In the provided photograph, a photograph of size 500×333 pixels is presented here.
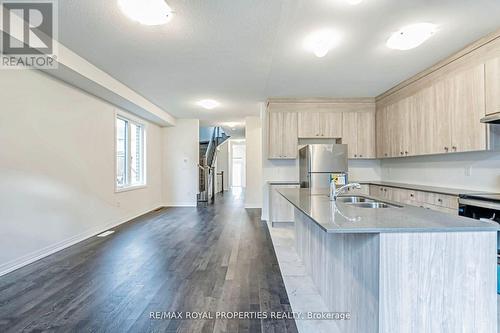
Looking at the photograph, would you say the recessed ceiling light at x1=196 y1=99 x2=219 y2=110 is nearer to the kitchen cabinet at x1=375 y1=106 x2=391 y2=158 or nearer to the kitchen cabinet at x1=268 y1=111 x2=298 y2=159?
the kitchen cabinet at x1=268 y1=111 x2=298 y2=159

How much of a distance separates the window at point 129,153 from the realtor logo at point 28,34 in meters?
2.37

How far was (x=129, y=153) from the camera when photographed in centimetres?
593

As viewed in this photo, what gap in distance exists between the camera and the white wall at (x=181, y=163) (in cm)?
759

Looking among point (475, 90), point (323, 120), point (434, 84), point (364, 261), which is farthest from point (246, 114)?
point (364, 261)

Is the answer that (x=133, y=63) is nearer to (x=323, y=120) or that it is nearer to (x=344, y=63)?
(x=344, y=63)

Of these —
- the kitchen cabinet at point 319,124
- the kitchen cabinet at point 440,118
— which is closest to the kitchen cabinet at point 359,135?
the kitchen cabinet at point 319,124

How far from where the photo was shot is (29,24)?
103 inches

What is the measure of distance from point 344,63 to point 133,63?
281 centimetres

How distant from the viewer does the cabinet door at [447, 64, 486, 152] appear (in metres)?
2.96

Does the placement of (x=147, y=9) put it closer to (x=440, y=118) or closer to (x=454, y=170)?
(x=440, y=118)

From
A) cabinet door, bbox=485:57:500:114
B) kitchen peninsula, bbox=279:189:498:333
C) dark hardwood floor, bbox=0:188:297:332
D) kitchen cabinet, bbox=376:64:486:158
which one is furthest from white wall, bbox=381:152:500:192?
dark hardwood floor, bbox=0:188:297:332

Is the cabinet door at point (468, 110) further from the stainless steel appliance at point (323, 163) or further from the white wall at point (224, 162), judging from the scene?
the white wall at point (224, 162)

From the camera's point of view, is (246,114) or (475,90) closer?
(475,90)

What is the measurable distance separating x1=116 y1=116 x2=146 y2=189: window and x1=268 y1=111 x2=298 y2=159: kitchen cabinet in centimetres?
310
